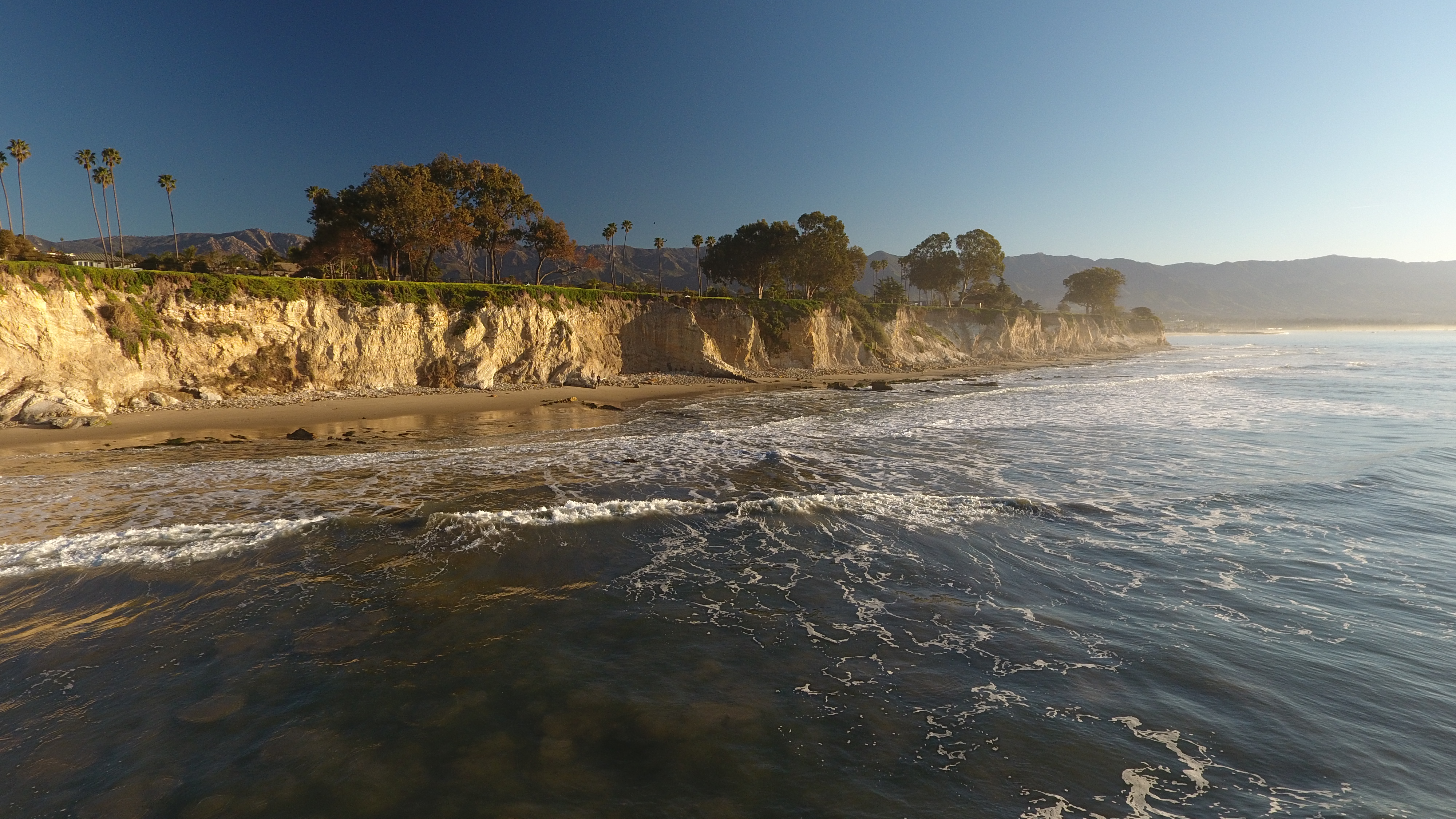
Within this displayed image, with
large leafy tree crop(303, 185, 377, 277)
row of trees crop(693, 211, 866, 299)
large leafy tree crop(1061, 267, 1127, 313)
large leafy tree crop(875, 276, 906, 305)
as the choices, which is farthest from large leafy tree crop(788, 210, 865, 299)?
large leafy tree crop(1061, 267, 1127, 313)

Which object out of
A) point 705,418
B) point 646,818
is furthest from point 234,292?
point 646,818

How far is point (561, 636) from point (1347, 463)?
76.0 ft

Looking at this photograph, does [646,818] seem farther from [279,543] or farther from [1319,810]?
[279,543]

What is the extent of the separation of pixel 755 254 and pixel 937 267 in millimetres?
43044

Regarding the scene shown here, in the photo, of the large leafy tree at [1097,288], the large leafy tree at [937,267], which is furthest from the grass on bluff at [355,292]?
the large leafy tree at [1097,288]

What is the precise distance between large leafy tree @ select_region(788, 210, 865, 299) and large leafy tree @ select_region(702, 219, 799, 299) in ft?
4.91

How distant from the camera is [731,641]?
7.93 metres

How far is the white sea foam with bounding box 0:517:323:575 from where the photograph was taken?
10.5 metres

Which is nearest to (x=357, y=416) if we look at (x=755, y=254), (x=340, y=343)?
(x=340, y=343)

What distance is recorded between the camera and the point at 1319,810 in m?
5.14

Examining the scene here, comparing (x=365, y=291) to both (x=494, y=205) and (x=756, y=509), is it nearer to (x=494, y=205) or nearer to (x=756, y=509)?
(x=494, y=205)

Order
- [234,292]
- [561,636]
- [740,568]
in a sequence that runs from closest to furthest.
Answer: [561,636]
[740,568]
[234,292]

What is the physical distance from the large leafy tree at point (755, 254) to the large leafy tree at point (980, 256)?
133 ft

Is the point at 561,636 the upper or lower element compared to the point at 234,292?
lower
